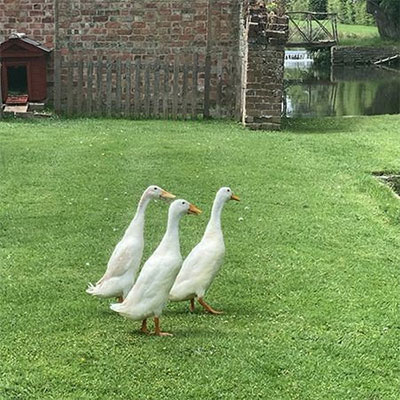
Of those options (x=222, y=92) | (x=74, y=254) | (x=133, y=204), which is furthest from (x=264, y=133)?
(x=74, y=254)

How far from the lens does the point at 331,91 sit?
1194 inches

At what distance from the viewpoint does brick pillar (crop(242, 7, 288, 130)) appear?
570 inches

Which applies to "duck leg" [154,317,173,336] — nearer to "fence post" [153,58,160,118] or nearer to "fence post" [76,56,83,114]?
"fence post" [153,58,160,118]

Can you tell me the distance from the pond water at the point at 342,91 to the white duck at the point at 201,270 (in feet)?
48.1

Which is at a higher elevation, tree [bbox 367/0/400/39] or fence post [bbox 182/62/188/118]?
tree [bbox 367/0/400/39]

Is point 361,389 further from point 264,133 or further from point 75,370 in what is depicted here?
point 264,133

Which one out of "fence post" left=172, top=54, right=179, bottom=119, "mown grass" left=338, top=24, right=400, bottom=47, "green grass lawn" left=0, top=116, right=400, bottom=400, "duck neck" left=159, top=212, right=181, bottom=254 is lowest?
"green grass lawn" left=0, top=116, right=400, bottom=400

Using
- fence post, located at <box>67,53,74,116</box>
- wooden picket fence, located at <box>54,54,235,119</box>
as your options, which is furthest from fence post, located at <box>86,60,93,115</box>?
fence post, located at <box>67,53,74,116</box>

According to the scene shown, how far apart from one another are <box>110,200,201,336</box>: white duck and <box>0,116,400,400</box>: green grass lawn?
9.0 inches

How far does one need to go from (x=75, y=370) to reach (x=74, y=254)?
229cm

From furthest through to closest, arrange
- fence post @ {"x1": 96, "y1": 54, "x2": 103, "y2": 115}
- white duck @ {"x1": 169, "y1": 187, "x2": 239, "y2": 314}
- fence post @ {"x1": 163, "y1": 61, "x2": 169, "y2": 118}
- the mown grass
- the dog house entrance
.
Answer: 1. the mown grass
2. the dog house entrance
3. fence post @ {"x1": 96, "y1": 54, "x2": 103, "y2": 115}
4. fence post @ {"x1": 163, "y1": 61, "x2": 169, "y2": 118}
5. white duck @ {"x1": 169, "y1": 187, "x2": 239, "y2": 314}

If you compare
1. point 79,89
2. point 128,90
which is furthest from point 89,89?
point 128,90

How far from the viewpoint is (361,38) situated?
197 ft

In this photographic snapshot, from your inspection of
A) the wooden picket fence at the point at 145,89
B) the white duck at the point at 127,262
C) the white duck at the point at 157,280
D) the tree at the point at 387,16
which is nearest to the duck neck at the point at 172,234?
the white duck at the point at 157,280
